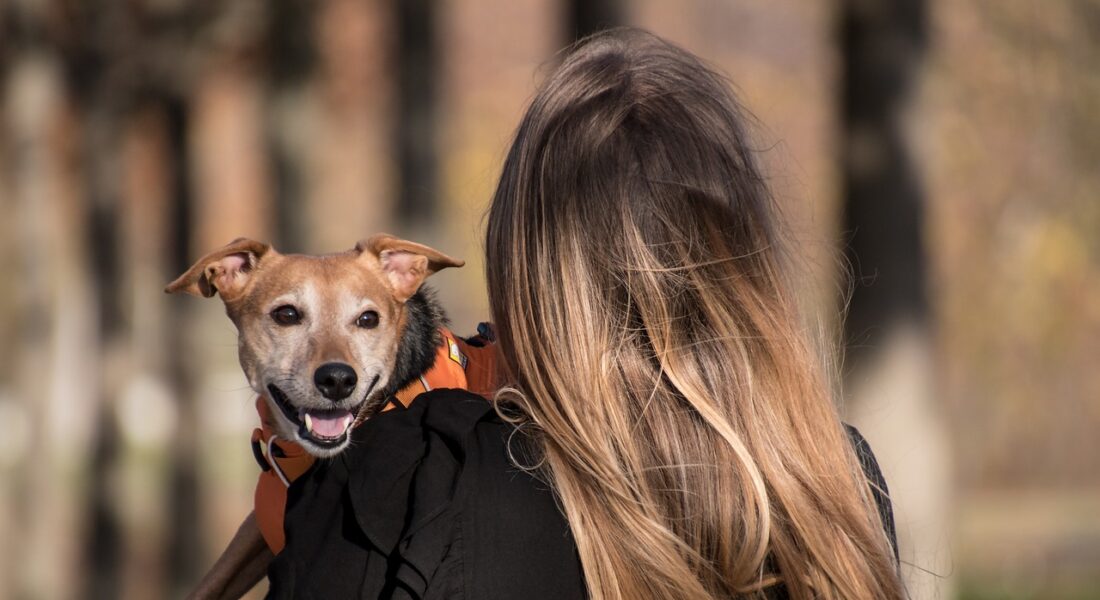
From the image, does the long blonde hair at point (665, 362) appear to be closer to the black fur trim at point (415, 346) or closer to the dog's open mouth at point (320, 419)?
the dog's open mouth at point (320, 419)

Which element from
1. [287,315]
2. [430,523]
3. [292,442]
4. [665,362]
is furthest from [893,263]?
[430,523]

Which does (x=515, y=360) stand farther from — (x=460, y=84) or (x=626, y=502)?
(x=460, y=84)

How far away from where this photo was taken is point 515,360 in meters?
2.83

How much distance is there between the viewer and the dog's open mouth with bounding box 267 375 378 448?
11.3ft

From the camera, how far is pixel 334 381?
3.66 meters

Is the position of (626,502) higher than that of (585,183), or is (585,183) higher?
(585,183)

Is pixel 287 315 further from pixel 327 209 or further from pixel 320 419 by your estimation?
pixel 327 209

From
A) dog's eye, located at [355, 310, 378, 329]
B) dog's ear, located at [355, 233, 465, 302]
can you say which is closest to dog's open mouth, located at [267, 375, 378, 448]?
dog's eye, located at [355, 310, 378, 329]

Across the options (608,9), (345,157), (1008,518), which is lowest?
(1008,518)

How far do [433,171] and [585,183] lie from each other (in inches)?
338

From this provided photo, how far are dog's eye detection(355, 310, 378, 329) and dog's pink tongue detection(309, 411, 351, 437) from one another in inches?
13.4

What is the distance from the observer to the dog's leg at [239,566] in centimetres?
347

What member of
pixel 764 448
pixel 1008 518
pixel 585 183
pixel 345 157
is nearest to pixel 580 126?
pixel 585 183

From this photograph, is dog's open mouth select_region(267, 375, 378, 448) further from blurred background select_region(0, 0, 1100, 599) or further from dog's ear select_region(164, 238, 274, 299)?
blurred background select_region(0, 0, 1100, 599)
